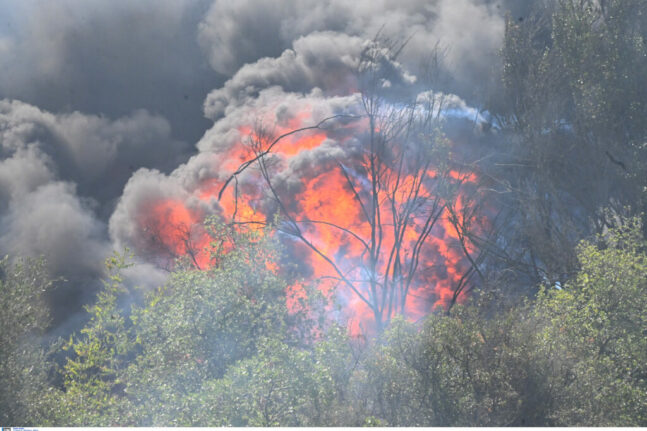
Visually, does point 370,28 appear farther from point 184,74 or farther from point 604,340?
point 604,340

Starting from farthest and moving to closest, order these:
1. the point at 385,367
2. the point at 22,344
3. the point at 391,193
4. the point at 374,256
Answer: the point at 391,193
the point at 374,256
the point at 22,344
the point at 385,367

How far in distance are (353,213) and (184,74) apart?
15.7 ft

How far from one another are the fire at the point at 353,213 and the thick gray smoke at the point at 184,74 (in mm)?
235

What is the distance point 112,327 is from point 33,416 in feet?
7.10

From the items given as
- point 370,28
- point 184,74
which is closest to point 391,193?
point 370,28

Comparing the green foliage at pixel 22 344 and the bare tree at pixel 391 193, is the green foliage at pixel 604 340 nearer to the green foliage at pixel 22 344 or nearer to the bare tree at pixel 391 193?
the bare tree at pixel 391 193

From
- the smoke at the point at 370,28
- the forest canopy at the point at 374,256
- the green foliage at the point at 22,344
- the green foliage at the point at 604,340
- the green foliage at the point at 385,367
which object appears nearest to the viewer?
the green foliage at the point at 604,340

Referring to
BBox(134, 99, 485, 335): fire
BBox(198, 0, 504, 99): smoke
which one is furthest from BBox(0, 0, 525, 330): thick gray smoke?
BBox(134, 99, 485, 335): fire

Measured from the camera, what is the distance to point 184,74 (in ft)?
33.8

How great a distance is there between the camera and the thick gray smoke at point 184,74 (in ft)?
32.4

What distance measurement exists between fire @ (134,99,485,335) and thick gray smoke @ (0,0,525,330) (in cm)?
23

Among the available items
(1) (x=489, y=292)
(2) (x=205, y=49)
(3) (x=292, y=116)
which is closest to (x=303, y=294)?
(1) (x=489, y=292)

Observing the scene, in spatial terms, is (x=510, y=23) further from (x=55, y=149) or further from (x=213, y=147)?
(x=55, y=149)

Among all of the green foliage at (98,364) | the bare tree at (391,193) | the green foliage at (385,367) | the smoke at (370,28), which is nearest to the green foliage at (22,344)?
the green foliage at (385,367)
